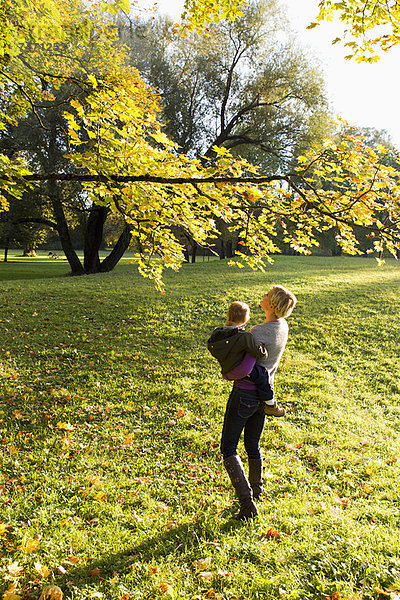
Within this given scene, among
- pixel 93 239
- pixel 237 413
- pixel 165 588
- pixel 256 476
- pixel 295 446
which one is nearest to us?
pixel 165 588

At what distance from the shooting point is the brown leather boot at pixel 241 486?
3.36m

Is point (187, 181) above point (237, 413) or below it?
above

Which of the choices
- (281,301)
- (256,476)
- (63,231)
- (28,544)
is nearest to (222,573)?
(256,476)

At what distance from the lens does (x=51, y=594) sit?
A: 266cm

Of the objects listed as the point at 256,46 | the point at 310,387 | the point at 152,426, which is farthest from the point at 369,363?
the point at 256,46

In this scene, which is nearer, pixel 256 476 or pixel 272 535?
pixel 272 535

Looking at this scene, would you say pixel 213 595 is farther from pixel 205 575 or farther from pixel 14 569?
pixel 14 569

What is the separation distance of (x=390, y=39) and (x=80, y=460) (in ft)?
20.9

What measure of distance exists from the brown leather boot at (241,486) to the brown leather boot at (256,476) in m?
0.30

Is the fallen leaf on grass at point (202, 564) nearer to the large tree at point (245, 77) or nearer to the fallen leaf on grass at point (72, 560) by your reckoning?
the fallen leaf on grass at point (72, 560)

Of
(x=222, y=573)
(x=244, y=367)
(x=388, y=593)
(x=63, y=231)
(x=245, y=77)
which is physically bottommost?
(x=222, y=573)

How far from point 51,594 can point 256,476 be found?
2018 millimetres

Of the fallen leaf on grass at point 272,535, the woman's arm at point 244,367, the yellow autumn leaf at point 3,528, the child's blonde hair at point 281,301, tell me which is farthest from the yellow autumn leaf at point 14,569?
the child's blonde hair at point 281,301

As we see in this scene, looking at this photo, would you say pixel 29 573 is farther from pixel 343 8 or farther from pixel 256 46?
pixel 256 46
